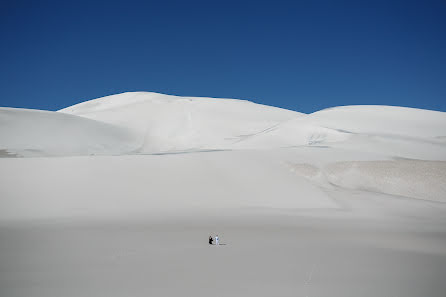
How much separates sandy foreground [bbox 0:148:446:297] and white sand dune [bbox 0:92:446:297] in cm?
6

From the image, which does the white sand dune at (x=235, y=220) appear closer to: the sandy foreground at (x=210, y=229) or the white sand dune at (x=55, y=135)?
the sandy foreground at (x=210, y=229)

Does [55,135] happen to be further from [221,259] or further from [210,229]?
[221,259]

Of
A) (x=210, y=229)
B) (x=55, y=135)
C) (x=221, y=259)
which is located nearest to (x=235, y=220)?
(x=210, y=229)

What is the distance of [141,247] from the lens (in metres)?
12.3

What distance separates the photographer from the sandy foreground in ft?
29.8

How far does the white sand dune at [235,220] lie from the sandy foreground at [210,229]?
0.21ft

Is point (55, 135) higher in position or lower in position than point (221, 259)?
higher

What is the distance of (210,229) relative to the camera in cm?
1577

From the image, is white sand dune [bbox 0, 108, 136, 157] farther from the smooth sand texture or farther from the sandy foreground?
the smooth sand texture

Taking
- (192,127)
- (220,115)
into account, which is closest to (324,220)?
(192,127)

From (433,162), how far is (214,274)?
22.9 meters

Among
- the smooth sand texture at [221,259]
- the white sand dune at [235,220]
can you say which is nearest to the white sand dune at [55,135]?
the white sand dune at [235,220]

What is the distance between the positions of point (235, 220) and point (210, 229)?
2143 mm

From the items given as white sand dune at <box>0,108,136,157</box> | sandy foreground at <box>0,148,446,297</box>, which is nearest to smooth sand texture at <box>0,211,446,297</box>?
sandy foreground at <box>0,148,446,297</box>
